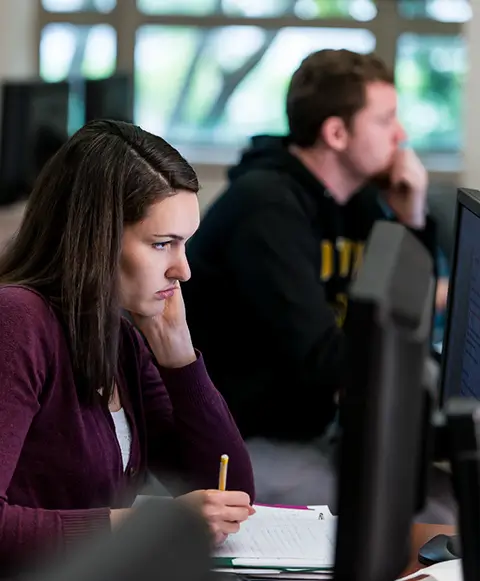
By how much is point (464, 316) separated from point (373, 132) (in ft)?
4.10

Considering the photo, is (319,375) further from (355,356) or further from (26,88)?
(26,88)

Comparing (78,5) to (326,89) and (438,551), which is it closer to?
(326,89)

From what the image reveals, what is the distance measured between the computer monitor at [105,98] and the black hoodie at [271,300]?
166 cm

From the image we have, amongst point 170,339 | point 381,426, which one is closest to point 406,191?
point 170,339

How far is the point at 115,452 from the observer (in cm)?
144

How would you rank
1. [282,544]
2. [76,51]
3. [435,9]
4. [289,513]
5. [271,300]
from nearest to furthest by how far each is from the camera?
[282,544] < [289,513] < [271,300] < [435,9] < [76,51]

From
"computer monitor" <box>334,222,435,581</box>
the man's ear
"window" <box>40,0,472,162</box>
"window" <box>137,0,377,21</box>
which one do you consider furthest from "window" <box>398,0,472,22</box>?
"computer monitor" <box>334,222,435,581</box>

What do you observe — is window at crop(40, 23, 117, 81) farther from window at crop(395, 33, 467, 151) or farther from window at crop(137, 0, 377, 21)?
window at crop(395, 33, 467, 151)

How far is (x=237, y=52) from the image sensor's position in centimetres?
484

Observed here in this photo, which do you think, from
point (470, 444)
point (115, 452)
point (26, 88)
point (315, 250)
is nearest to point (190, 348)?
point (115, 452)

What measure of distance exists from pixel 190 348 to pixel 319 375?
671 mm

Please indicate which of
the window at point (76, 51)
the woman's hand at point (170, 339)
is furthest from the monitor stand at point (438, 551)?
the window at point (76, 51)

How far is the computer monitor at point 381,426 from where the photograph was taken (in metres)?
0.63

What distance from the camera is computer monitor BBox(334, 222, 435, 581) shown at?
0.63m
